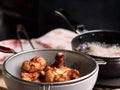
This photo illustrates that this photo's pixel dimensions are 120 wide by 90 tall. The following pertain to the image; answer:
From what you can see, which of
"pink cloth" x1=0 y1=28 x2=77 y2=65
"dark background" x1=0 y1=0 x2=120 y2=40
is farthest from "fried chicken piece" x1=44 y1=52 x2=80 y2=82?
"dark background" x1=0 y1=0 x2=120 y2=40

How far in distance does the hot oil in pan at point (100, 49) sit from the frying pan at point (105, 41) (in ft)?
0.04

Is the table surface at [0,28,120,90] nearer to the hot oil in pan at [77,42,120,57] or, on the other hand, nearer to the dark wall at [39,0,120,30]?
the hot oil in pan at [77,42,120,57]

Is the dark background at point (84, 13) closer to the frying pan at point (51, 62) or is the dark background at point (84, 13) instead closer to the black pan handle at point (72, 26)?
the black pan handle at point (72, 26)

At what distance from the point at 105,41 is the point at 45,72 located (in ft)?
1.18

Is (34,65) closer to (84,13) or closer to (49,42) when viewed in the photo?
(49,42)

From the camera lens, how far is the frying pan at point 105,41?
30.1 inches

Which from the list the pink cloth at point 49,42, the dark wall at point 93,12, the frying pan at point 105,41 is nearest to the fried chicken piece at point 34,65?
the frying pan at point 105,41

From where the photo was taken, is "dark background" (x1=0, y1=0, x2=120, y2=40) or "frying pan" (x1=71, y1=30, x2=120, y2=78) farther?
"dark background" (x1=0, y1=0, x2=120, y2=40)

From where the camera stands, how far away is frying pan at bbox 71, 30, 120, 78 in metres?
0.76

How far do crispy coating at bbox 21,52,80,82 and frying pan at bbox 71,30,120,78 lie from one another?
109 mm

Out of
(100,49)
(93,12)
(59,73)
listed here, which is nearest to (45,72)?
(59,73)

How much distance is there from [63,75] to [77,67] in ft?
0.42

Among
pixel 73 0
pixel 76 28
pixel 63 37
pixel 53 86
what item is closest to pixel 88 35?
pixel 76 28

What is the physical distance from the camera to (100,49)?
907 millimetres
